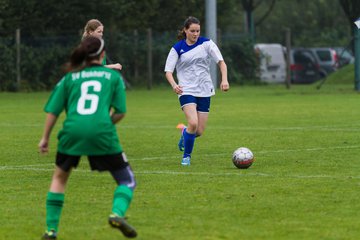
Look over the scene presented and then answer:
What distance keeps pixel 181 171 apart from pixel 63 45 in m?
29.9

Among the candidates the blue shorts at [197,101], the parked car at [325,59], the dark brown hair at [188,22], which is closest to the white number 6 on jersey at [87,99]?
the dark brown hair at [188,22]

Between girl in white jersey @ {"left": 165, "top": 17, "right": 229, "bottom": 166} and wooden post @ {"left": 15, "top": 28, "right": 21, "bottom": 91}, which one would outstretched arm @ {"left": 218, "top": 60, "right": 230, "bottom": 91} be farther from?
Answer: wooden post @ {"left": 15, "top": 28, "right": 21, "bottom": 91}

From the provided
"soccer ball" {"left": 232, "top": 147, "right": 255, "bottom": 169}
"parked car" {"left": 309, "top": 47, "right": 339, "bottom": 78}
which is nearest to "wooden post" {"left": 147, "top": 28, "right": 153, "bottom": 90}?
"parked car" {"left": 309, "top": 47, "right": 339, "bottom": 78}

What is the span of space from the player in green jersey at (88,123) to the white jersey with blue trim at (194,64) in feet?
21.6

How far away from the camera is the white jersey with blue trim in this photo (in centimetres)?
1545

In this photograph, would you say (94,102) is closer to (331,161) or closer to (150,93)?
(331,161)

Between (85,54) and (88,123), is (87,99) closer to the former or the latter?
(88,123)

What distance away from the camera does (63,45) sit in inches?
1705

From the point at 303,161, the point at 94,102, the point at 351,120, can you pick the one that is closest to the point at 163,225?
the point at 94,102

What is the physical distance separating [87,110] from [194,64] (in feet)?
23.1

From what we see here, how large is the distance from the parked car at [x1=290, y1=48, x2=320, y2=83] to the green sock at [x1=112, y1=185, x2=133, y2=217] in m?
45.7

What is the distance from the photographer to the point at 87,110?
8656 millimetres

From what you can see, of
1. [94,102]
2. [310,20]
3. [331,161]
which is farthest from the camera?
[310,20]

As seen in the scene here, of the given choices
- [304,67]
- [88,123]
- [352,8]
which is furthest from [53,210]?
[304,67]
